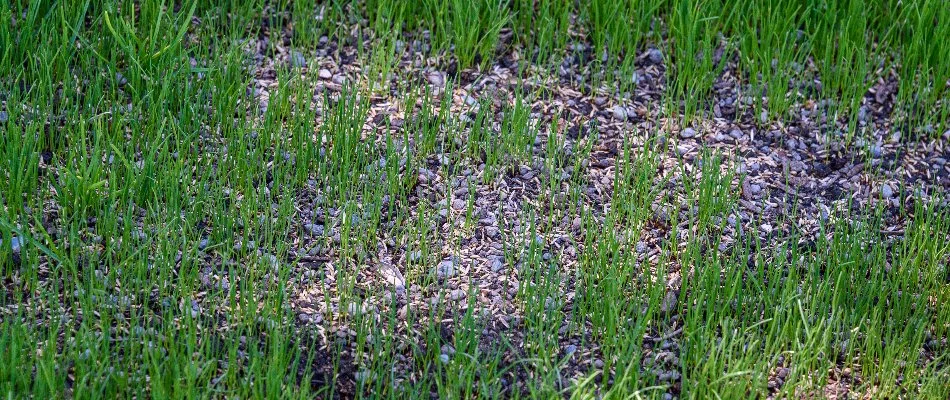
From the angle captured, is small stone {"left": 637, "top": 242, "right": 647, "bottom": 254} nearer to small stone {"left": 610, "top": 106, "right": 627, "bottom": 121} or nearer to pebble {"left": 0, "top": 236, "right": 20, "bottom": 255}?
small stone {"left": 610, "top": 106, "right": 627, "bottom": 121}

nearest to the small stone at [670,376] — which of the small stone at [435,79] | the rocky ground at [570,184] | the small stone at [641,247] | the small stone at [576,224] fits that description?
the rocky ground at [570,184]

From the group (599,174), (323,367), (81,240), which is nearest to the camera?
(323,367)

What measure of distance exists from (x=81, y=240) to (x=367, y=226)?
0.93 meters

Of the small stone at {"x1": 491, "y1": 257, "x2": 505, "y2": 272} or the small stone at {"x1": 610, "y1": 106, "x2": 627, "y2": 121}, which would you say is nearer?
the small stone at {"x1": 491, "y1": 257, "x2": 505, "y2": 272}

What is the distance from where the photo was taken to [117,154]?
3814mm

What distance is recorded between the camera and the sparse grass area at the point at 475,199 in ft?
10.9

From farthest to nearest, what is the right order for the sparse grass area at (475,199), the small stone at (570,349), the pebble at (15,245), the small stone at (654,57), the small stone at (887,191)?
the small stone at (654,57) → the small stone at (887,191) → the pebble at (15,245) → the small stone at (570,349) → the sparse grass area at (475,199)

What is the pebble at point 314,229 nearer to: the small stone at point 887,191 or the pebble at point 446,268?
the pebble at point 446,268

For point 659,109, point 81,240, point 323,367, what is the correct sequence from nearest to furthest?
point 323,367, point 81,240, point 659,109

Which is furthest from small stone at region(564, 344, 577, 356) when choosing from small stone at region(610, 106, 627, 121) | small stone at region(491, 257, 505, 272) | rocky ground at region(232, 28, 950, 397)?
small stone at region(610, 106, 627, 121)

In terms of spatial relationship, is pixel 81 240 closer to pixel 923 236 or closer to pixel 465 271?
pixel 465 271

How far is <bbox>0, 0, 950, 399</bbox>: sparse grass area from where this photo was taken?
10.9ft

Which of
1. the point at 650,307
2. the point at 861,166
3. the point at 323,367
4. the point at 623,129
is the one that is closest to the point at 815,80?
the point at 861,166

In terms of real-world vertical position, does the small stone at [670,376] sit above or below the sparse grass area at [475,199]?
below
